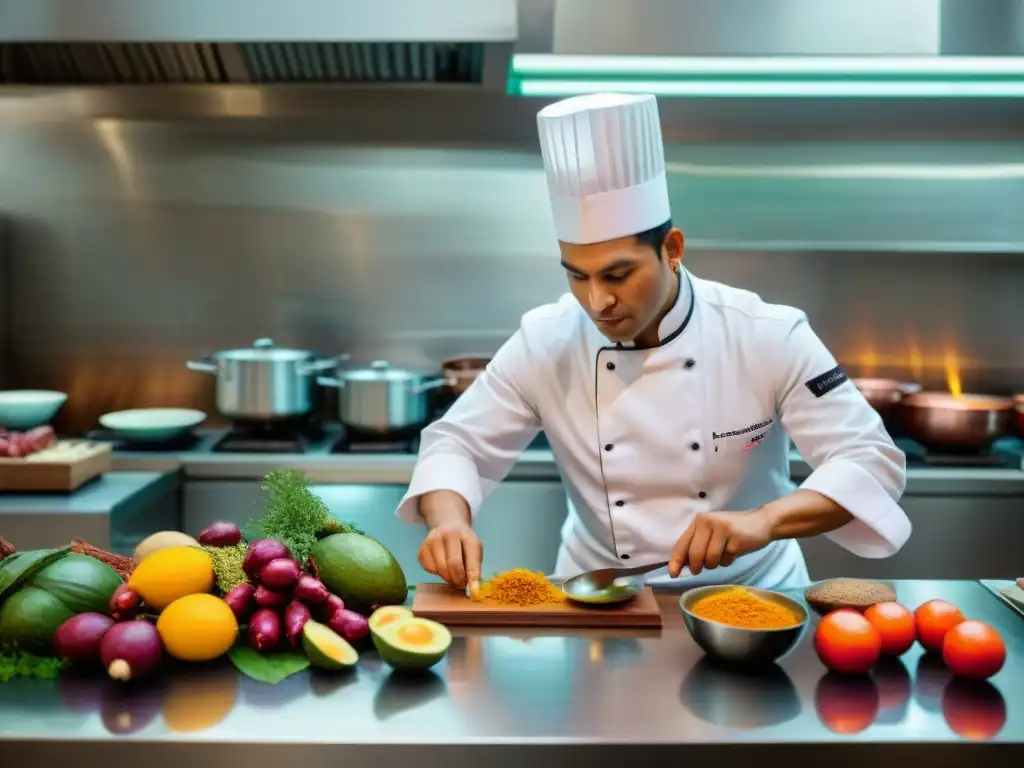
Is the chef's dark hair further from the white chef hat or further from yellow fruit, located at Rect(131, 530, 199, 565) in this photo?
yellow fruit, located at Rect(131, 530, 199, 565)

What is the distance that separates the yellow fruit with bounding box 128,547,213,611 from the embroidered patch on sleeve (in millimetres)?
1267

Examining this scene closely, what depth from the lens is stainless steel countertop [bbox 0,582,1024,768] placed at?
1.27m

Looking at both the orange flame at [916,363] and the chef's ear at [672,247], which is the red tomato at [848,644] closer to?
the chef's ear at [672,247]

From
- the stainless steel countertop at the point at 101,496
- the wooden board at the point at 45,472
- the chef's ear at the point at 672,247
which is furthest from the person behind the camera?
the wooden board at the point at 45,472

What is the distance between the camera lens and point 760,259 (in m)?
3.88

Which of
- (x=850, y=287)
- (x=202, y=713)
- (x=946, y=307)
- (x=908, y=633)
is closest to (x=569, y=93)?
(x=850, y=287)

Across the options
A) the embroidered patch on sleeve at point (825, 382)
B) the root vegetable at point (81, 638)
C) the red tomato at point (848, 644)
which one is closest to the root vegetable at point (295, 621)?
the root vegetable at point (81, 638)

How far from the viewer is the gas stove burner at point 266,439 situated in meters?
3.39

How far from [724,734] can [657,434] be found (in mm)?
1002

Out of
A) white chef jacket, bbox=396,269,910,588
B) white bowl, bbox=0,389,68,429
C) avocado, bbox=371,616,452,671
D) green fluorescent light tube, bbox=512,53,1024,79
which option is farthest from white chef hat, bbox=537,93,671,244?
white bowl, bbox=0,389,68,429

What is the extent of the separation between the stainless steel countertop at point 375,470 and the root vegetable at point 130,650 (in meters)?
1.81

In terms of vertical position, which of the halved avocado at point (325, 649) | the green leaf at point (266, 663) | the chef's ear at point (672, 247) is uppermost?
the chef's ear at point (672, 247)

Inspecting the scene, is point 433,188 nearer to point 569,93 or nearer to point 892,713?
point 569,93

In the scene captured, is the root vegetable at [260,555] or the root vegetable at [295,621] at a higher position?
the root vegetable at [260,555]
